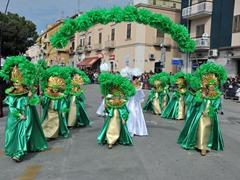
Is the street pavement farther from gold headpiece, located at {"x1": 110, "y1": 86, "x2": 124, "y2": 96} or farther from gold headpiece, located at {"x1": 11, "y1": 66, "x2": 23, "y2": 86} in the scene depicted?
gold headpiece, located at {"x1": 11, "y1": 66, "x2": 23, "y2": 86}

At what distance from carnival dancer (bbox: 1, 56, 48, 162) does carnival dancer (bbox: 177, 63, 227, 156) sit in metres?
3.43

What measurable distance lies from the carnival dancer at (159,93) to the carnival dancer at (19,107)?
620cm

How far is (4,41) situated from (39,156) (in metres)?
→ 19.2

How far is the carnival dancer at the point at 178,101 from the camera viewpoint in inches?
377

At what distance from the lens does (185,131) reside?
235 inches

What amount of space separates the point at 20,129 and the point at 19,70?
3.71 ft

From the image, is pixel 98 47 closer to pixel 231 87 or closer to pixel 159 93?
pixel 231 87

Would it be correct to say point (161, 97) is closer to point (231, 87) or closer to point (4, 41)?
point (231, 87)

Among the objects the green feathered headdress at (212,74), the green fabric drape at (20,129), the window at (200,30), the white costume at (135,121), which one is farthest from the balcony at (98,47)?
the green fabric drape at (20,129)

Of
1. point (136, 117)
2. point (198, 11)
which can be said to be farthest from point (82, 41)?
point (136, 117)

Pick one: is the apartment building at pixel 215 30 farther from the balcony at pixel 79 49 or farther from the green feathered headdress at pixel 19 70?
the balcony at pixel 79 49

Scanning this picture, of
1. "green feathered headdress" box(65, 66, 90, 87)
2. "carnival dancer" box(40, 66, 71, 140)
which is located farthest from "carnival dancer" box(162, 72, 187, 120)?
"carnival dancer" box(40, 66, 71, 140)

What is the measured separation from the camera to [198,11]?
22.8 metres

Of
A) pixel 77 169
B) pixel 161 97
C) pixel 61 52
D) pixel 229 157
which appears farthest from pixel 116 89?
pixel 61 52
